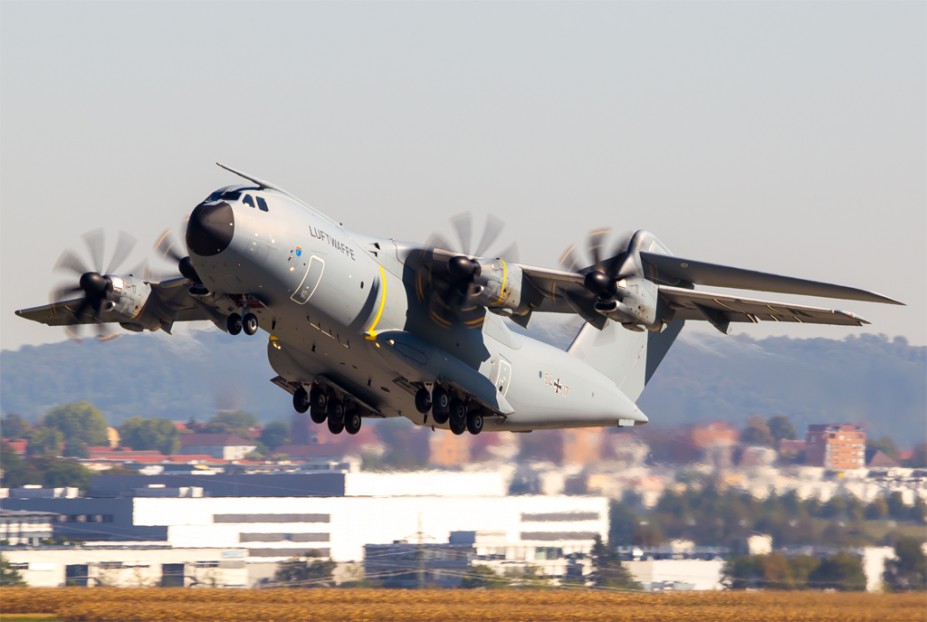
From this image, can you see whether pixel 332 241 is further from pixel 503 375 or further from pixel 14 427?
pixel 14 427

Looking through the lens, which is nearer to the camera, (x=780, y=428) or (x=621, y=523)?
(x=621, y=523)

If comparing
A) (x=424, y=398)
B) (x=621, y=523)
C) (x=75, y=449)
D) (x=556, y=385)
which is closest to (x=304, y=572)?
(x=621, y=523)

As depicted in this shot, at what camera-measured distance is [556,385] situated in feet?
75.5

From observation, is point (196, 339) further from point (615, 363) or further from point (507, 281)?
point (507, 281)

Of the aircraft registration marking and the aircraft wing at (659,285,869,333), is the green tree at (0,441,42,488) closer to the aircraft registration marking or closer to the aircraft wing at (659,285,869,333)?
the aircraft registration marking

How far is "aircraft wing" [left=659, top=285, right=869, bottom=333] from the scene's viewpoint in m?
20.8

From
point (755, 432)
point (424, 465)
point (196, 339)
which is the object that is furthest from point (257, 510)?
point (196, 339)

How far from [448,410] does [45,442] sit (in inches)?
1449

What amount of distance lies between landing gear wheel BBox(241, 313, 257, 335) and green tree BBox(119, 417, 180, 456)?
130ft

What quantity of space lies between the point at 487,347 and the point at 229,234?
572cm

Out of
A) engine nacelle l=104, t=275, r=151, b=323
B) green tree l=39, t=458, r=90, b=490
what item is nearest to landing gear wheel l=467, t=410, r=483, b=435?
engine nacelle l=104, t=275, r=151, b=323

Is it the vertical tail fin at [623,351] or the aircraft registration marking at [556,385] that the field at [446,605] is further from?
the aircraft registration marking at [556,385]

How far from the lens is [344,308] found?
19.1m

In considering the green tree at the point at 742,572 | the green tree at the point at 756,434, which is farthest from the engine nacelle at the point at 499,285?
the green tree at the point at 756,434
